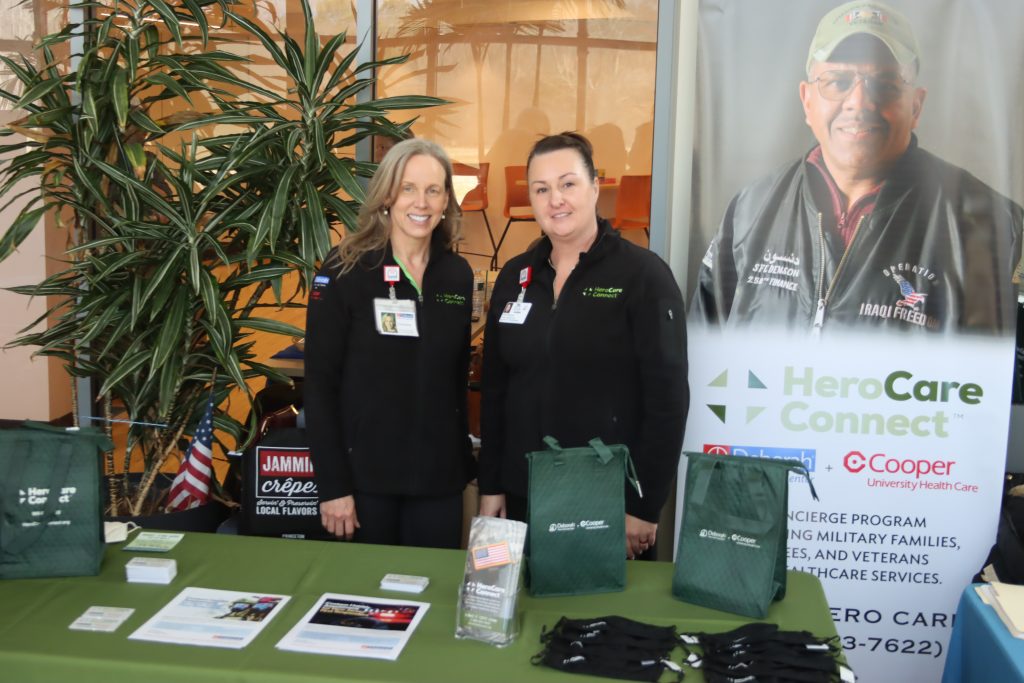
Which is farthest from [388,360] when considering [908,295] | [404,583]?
[908,295]

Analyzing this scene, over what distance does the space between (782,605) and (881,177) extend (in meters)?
1.54

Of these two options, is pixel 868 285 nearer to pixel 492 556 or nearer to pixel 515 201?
pixel 492 556

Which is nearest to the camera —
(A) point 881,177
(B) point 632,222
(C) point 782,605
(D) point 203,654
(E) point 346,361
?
(D) point 203,654

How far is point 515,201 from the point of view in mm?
5418

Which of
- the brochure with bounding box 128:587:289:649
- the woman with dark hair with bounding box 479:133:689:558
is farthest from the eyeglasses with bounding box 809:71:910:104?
the brochure with bounding box 128:587:289:649

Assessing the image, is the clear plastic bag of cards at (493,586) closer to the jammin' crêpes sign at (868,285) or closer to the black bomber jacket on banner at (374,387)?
the black bomber jacket on banner at (374,387)

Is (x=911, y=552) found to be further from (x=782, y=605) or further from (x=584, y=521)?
(x=584, y=521)

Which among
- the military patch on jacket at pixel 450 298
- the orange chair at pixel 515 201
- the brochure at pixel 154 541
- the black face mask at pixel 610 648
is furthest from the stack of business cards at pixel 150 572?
the orange chair at pixel 515 201

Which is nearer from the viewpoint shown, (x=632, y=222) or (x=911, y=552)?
(x=911, y=552)

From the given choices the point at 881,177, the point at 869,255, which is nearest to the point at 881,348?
the point at 869,255

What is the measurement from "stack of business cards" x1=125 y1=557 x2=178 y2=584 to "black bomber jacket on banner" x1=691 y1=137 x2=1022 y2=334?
1.81m

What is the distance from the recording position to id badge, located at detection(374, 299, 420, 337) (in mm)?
2238

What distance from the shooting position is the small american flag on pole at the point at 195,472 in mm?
2965

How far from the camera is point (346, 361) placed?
7.45 feet
